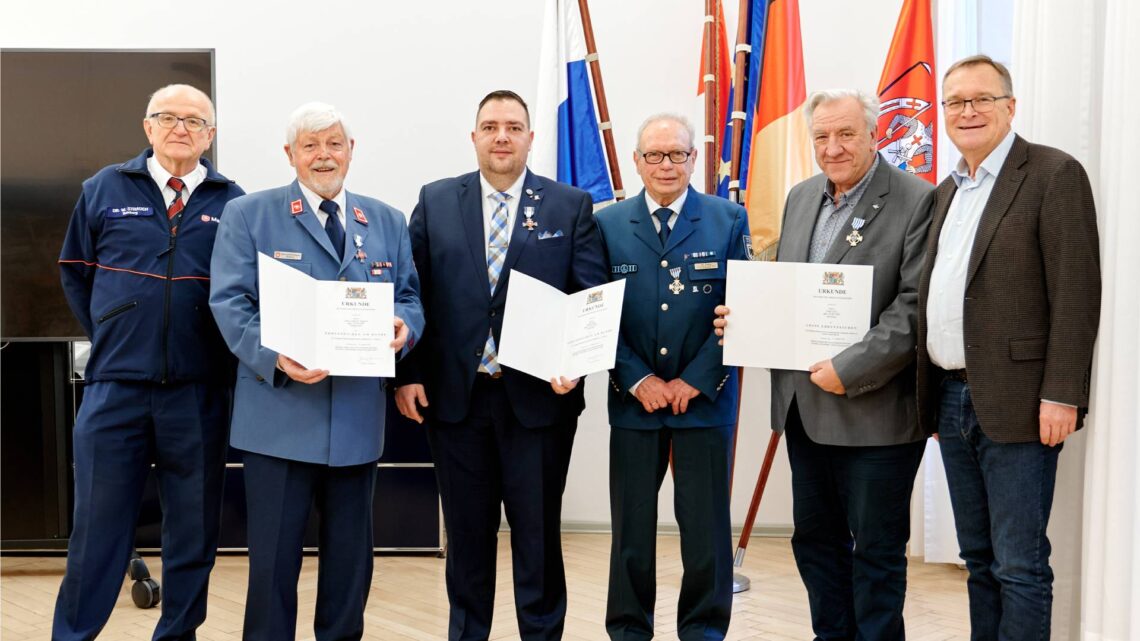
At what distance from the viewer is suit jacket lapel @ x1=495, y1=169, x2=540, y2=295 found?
2.63m

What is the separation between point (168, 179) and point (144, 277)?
1.00 feet

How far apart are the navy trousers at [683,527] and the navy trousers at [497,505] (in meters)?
0.19

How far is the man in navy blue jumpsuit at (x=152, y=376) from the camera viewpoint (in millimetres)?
2578

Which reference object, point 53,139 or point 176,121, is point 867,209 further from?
point 53,139

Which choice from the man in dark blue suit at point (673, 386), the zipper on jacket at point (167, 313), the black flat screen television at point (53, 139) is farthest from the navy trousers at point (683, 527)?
the black flat screen television at point (53, 139)

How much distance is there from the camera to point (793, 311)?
2518 mm

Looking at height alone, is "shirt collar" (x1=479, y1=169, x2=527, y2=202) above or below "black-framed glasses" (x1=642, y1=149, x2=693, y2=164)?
below

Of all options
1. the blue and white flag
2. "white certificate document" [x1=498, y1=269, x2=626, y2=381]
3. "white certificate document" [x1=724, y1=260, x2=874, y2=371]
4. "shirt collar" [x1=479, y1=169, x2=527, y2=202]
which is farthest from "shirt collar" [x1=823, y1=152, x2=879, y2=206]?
the blue and white flag

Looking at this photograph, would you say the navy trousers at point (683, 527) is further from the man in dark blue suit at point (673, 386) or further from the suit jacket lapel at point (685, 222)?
the suit jacket lapel at point (685, 222)

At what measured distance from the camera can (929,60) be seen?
3955mm

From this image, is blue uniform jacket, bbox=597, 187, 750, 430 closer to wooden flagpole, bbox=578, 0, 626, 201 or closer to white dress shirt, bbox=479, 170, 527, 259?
white dress shirt, bbox=479, 170, 527, 259

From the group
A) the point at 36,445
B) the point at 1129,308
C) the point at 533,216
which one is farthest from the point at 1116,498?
the point at 36,445

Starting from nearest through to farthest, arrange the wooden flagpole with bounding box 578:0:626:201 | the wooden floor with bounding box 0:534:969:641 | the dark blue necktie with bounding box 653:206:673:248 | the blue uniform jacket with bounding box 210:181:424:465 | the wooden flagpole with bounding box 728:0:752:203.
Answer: the blue uniform jacket with bounding box 210:181:424:465 < the dark blue necktie with bounding box 653:206:673:248 < the wooden floor with bounding box 0:534:969:641 < the wooden flagpole with bounding box 728:0:752:203 < the wooden flagpole with bounding box 578:0:626:201

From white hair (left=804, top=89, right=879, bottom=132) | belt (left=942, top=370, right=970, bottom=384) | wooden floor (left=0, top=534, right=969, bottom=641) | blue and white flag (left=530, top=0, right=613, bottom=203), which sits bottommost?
wooden floor (left=0, top=534, right=969, bottom=641)
